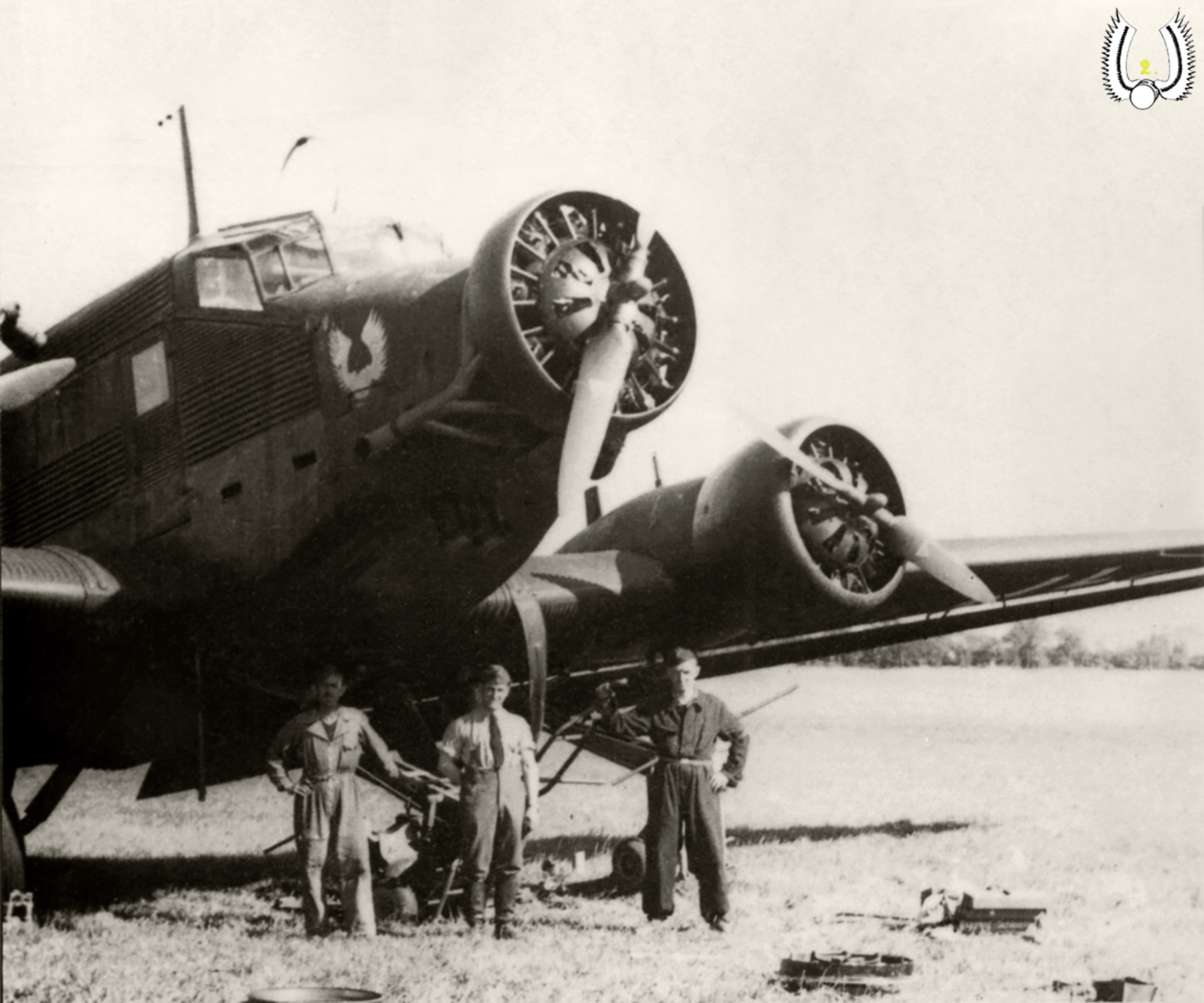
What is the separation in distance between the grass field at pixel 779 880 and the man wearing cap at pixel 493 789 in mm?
296

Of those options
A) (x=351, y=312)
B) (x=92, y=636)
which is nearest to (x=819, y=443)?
(x=351, y=312)

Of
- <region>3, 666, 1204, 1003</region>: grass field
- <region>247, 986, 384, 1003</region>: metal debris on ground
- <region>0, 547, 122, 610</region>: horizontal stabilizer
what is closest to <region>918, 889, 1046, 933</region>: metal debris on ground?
<region>3, 666, 1204, 1003</region>: grass field

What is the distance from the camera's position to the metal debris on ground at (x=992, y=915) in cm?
696

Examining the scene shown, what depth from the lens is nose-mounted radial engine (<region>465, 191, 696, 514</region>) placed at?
603cm

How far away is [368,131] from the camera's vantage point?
7.43 m

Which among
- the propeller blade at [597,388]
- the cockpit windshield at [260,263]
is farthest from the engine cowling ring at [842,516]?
the cockpit windshield at [260,263]

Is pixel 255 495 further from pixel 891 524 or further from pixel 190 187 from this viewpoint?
pixel 891 524

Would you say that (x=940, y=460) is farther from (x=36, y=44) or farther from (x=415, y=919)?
(x=36, y=44)

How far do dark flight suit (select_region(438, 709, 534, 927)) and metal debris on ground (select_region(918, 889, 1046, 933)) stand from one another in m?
2.13

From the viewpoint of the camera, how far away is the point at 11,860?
Answer: 24.8 feet

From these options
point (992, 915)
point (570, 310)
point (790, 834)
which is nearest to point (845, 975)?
point (992, 915)

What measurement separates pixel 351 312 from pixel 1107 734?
7.79m

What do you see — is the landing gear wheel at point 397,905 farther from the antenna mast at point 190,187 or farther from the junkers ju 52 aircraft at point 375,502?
the antenna mast at point 190,187

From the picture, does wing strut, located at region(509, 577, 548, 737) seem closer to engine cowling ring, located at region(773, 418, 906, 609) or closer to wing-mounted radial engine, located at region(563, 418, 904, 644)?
wing-mounted radial engine, located at region(563, 418, 904, 644)
